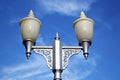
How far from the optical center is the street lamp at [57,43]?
6316 millimetres

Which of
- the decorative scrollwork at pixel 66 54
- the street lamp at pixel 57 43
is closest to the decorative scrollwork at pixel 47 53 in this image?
the street lamp at pixel 57 43

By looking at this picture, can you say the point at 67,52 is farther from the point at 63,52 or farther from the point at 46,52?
the point at 46,52

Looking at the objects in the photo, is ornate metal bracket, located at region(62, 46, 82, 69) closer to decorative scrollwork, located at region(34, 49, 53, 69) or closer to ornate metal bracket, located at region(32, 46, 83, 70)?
ornate metal bracket, located at region(32, 46, 83, 70)

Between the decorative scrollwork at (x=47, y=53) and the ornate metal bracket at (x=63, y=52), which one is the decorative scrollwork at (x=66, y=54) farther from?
the decorative scrollwork at (x=47, y=53)

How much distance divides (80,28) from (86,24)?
6.4 inches

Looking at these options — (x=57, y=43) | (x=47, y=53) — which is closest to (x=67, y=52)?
(x=57, y=43)

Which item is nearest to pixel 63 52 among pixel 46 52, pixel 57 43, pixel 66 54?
pixel 66 54

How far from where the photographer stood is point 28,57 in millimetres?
6359

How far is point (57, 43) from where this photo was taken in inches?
253

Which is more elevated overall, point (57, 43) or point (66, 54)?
point (57, 43)

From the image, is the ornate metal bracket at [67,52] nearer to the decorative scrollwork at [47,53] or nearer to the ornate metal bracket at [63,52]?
the ornate metal bracket at [63,52]

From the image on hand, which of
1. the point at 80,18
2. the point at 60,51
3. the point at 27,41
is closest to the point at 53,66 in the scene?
the point at 60,51

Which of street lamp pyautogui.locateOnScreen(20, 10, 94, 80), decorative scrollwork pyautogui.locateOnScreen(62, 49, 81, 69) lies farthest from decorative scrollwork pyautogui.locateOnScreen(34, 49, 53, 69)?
decorative scrollwork pyautogui.locateOnScreen(62, 49, 81, 69)

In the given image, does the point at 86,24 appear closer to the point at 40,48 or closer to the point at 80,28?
the point at 80,28
